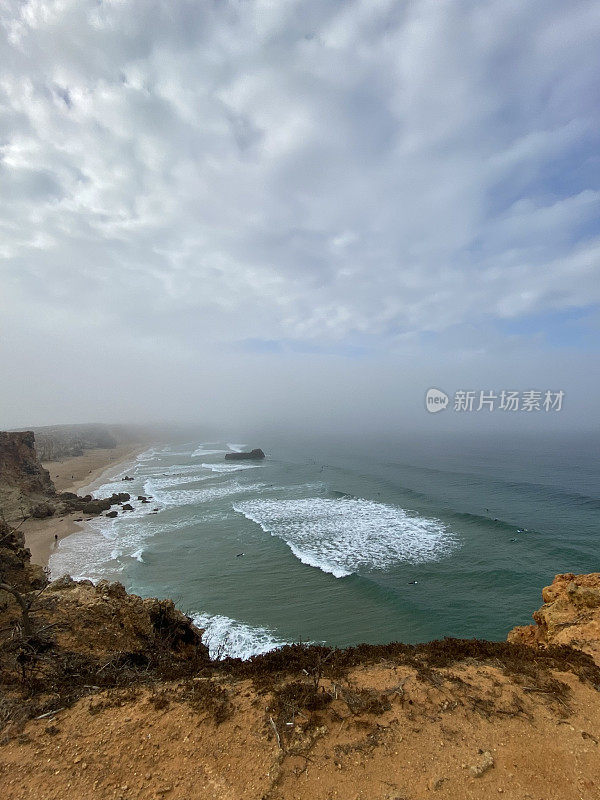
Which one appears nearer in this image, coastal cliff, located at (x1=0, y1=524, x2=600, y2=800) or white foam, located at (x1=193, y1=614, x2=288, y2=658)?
coastal cliff, located at (x1=0, y1=524, x2=600, y2=800)

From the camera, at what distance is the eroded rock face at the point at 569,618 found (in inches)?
285

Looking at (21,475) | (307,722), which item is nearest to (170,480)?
(21,475)

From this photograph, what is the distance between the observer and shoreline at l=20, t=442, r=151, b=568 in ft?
80.8

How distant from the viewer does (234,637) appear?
14320 mm

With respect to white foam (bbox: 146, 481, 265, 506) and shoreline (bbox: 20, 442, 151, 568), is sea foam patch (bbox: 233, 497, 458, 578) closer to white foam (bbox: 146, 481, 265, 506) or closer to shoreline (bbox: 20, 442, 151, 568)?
white foam (bbox: 146, 481, 265, 506)

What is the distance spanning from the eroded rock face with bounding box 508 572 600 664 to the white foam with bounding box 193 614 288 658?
8790mm

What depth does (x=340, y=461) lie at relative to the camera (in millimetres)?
62438

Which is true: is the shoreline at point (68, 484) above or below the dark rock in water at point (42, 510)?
below

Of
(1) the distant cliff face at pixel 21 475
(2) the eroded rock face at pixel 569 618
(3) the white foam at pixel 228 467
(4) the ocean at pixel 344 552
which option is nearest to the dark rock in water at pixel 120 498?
(4) the ocean at pixel 344 552

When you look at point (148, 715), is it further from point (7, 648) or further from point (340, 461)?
point (340, 461)

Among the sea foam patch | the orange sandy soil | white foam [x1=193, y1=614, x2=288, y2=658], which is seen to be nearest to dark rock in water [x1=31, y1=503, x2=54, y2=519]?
the sea foam patch

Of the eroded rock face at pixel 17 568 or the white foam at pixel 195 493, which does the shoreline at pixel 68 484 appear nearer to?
the white foam at pixel 195 493

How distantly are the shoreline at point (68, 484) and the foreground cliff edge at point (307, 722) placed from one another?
1963 centimetres

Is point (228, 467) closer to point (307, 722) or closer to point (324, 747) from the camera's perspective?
point (307, 722)
